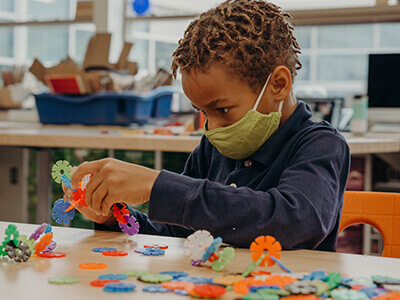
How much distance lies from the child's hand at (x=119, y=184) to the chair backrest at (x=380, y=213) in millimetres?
509

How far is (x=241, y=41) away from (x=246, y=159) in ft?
0.75

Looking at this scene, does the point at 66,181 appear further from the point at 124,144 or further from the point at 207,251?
the point at 124,144

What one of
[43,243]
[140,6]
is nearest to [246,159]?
[43,243]

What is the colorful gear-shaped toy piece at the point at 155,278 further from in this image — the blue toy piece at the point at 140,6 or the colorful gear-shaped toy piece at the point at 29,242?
the blue toy piece at the point at 140,6

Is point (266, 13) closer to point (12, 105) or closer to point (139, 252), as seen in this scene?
point (139, 252)

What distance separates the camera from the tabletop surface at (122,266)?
1.85 ft

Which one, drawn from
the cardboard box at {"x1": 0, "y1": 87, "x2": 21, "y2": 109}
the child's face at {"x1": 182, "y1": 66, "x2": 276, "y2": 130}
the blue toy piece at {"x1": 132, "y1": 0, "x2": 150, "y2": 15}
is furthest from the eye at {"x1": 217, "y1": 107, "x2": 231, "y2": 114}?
the cardboard box at {"x1": 0, "y1": 87, "x2": 21, "y2": 109}

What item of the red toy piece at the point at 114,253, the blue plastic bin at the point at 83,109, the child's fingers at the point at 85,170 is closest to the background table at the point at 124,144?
the blue plastic bin at the point at 83,109

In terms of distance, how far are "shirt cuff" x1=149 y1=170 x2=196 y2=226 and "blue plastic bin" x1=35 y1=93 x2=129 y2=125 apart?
1.90 metres

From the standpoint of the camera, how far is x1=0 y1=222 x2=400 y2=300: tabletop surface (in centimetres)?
56

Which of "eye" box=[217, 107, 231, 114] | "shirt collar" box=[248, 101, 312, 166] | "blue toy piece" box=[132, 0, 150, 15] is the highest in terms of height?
"blue toy piece" box=[132, 0, 150, 15]

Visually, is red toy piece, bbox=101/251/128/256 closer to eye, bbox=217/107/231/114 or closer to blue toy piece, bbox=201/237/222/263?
blue toy piece, bbox=201/237/222/263

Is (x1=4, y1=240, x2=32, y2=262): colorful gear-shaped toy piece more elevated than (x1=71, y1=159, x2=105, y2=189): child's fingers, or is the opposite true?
(x1=71, y1=159, x2=105, y2=189): child's fingers

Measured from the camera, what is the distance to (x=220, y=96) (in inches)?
35.9
